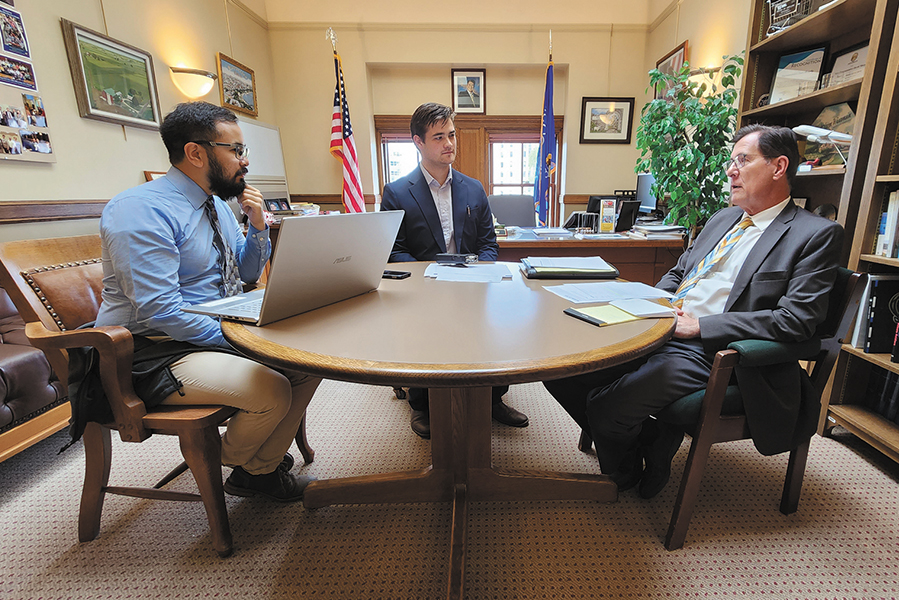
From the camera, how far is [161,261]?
3.67 feet

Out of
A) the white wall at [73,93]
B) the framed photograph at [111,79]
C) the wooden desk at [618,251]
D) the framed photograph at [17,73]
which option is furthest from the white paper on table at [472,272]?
the framed photograph at [111,79]

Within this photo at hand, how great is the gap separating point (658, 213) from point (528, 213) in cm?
119

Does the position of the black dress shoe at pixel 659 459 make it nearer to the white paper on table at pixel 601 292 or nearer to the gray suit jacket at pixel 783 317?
the gray suit jacket at pixel 783 317

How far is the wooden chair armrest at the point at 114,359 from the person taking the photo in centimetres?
100

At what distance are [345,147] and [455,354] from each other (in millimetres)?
4319

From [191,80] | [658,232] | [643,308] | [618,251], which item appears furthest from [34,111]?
[658,232]

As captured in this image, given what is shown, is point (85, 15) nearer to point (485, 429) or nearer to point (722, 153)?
point (485, 429)

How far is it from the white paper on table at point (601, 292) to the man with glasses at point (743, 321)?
12 cm

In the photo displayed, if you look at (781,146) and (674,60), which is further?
(674,60)

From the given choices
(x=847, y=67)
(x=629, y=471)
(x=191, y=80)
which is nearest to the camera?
(x=629, y=471)

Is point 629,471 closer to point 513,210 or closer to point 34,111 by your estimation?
point 513,210

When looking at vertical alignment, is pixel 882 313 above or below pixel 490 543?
above

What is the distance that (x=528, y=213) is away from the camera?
3.96 metres

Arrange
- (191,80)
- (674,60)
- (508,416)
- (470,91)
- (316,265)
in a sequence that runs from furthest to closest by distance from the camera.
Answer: (470,91) < (674,60) < (191,80) < (508,416) < (316,265)
